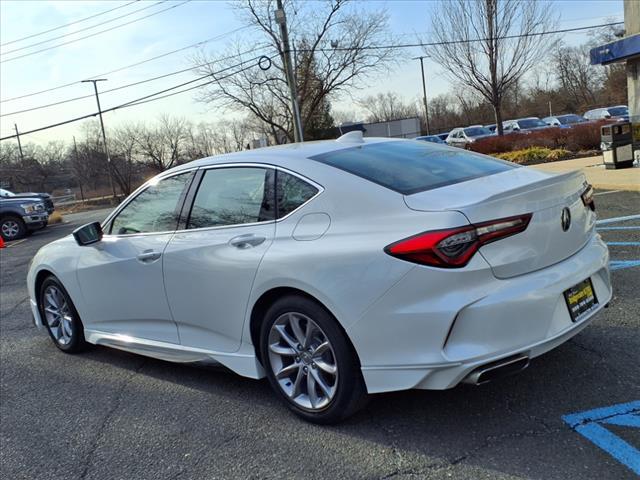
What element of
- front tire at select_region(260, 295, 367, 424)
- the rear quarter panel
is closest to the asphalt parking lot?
front tire at select_region(260, 295, 367, 424)

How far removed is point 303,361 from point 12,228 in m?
17.4

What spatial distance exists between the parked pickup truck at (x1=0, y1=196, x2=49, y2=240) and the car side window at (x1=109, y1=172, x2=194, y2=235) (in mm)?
15324

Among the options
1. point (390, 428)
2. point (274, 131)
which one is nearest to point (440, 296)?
point (390, 428)

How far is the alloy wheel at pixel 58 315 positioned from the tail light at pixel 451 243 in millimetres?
3514

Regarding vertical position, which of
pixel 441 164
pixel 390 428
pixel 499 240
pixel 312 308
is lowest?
pixel 390 428

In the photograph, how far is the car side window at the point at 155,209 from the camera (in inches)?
160

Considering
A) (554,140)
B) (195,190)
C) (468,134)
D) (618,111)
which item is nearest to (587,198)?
(195,190)

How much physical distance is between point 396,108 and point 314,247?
300 feet

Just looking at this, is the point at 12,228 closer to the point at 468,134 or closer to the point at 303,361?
the point at 303,361

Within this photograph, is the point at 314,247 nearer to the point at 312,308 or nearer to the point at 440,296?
the point at 312,308

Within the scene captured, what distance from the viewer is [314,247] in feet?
10.1

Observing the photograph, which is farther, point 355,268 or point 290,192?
point 290,192

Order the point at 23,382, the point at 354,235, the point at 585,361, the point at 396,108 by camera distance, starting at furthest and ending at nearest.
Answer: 1. the point at 396,108
2. the point at 23,382
3. the point at 585,361
4. the point at 354,235

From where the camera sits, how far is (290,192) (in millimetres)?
3391
